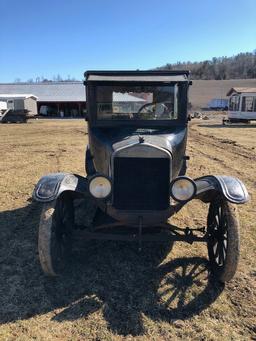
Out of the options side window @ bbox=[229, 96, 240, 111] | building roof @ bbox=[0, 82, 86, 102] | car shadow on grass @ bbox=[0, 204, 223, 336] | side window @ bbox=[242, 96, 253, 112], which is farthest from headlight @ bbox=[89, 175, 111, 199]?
building roof @ bbox=[0, 82, 86, 102]

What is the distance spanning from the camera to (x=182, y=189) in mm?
4145

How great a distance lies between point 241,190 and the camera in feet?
14.3

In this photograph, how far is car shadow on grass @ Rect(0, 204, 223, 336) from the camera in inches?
147

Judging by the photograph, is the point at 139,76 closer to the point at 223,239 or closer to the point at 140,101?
the point at 140,101

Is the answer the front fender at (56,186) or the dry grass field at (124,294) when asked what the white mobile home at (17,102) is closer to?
the dry grass field at (124,294)

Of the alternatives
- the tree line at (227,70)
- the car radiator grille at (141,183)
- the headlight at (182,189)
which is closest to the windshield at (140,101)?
the car radiator grille at (141,183)

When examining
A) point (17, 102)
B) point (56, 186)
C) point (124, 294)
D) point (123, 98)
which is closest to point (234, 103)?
point (17, 102)

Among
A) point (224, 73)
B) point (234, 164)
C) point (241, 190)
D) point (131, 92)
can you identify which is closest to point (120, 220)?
point (241, 190)

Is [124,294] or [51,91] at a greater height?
[51,91]

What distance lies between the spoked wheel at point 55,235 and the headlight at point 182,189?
1.32m

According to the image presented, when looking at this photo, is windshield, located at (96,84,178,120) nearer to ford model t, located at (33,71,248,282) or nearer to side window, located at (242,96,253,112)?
ford model t, located at (33,71,248,282)

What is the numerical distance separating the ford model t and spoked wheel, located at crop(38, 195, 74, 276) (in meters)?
0.01

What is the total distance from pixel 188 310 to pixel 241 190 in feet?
4.70

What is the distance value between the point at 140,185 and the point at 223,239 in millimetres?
1153
